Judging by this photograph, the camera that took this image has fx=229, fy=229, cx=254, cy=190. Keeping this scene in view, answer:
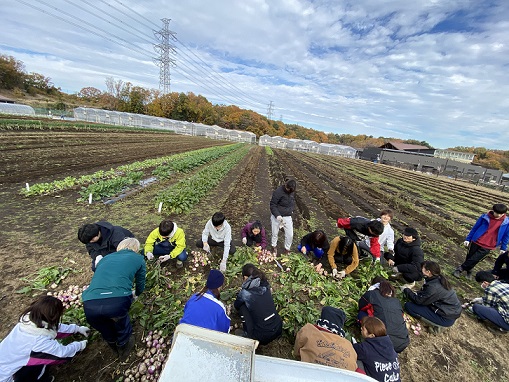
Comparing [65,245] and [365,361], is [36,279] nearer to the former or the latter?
[65,245]

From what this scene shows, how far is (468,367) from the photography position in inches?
141

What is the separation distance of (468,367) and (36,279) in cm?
739

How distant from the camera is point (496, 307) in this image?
14.3 ft

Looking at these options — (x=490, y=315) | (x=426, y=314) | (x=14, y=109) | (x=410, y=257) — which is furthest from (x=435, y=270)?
(x=14, y=109)

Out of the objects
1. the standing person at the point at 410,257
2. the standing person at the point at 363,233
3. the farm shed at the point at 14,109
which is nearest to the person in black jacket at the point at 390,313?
the standing person at the point at 363,233

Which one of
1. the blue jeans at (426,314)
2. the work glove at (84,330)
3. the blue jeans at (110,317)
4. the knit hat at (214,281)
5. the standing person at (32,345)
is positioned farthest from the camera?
the blue jeans at (426,314)

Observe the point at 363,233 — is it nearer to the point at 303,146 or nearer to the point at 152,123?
the point at 303,146

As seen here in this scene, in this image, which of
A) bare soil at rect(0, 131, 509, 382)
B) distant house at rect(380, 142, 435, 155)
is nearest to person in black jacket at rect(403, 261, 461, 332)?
bare soil at rect(0, 131, 509, 382)

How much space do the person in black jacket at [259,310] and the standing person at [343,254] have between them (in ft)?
7.62

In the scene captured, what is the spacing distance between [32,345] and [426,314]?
5.70 metres

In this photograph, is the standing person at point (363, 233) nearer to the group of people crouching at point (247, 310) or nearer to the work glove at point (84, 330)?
the group of people crouching at point (247, 310)

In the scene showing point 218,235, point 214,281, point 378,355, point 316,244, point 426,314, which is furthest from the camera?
point 316,244

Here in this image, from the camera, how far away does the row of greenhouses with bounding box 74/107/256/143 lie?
49484 millimetres

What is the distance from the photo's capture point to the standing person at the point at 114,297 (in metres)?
2.65
